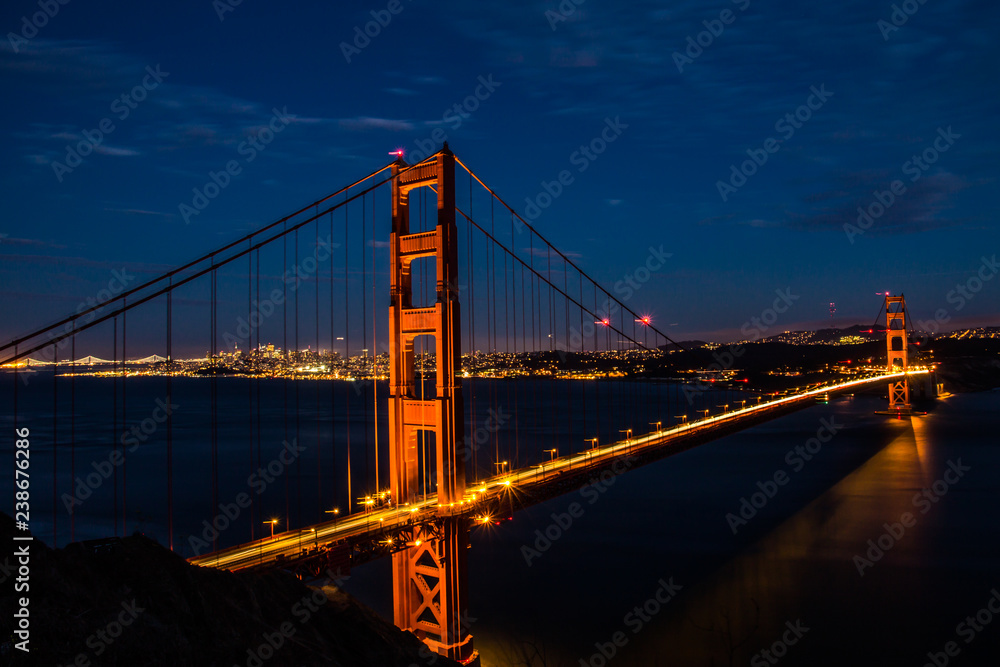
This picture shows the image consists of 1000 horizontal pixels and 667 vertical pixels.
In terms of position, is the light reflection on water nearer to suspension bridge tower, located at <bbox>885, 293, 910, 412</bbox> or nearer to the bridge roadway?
the bridge roadway

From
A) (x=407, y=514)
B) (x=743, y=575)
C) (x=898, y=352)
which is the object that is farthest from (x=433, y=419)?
(x=898, y=352)

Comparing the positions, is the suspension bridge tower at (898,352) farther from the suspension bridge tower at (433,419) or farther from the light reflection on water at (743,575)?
the suspension bridge tower at (433,419)

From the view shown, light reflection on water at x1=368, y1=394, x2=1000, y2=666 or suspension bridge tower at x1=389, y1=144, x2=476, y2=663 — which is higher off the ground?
suspension bridge tower at x1=389, y1=144, x2=476, y2=663

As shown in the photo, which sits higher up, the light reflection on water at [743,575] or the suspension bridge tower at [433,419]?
the suspension bridge tower at [433,419]

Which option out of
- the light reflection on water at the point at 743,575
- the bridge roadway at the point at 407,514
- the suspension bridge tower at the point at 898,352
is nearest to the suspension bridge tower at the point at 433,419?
the bridge roadway at the point at 407,514

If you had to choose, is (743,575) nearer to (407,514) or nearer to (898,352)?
(407,514)

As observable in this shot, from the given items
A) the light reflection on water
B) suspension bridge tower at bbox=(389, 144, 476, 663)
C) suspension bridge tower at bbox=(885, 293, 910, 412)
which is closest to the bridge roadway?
suspension bridge tower at bbox=(389, 144, 476, 663)

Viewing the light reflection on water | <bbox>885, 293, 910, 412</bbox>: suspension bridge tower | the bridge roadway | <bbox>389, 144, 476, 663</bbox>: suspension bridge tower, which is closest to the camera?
the bridge roadway

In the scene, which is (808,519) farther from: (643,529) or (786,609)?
(786,609)
